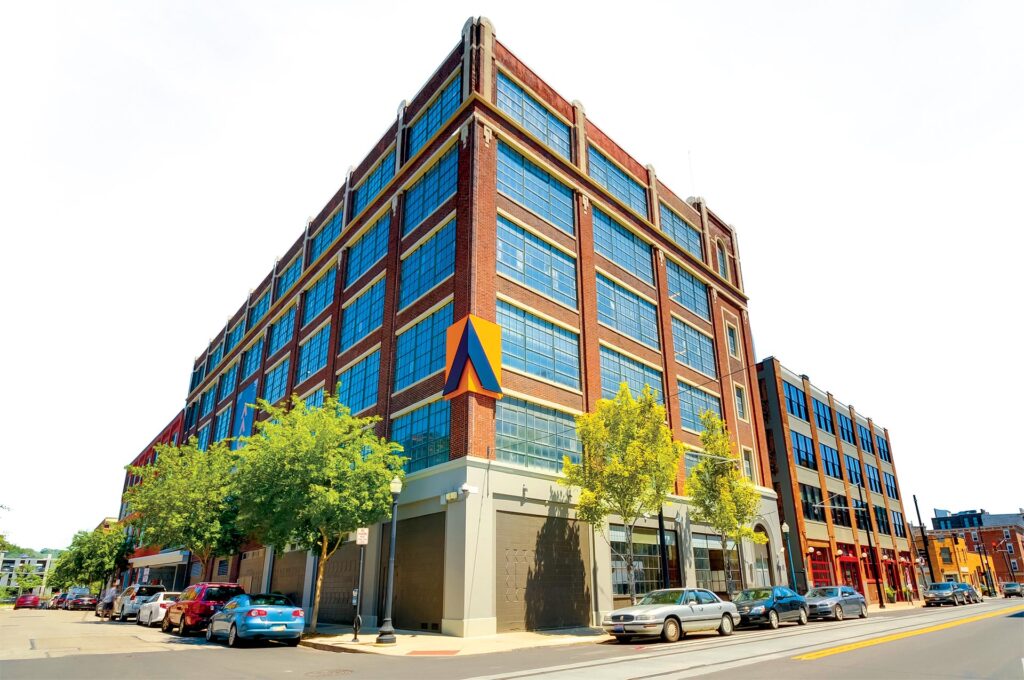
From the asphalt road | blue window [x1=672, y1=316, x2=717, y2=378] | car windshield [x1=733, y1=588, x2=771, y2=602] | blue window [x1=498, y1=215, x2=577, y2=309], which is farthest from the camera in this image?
blue window [x1=672, y1=316, x2=717, y2=378]

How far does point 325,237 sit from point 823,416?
42631 mm

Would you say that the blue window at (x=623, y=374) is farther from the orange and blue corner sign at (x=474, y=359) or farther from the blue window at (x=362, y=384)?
the blue window at (x=362, y=384)

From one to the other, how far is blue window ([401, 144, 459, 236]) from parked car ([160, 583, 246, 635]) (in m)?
17.4

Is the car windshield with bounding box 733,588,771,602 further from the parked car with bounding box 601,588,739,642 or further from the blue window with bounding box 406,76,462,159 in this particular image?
the blue window with bounding box 406,76,462,159

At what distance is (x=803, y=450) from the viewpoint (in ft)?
156

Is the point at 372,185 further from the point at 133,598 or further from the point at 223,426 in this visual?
the point at 223,426

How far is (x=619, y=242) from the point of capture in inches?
1326

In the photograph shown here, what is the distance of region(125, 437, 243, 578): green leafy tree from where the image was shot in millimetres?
33438

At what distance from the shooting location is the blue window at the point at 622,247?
32.5 meters

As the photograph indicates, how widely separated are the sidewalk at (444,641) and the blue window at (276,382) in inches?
905

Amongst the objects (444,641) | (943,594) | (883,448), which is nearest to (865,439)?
(883,448)

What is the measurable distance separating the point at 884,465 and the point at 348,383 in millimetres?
54881

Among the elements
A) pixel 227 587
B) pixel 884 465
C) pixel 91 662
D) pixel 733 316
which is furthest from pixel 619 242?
pixel 884 465

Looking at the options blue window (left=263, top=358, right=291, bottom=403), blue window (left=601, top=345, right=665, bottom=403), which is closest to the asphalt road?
blue window (left=601, top=345, right=665, bottom=403)
